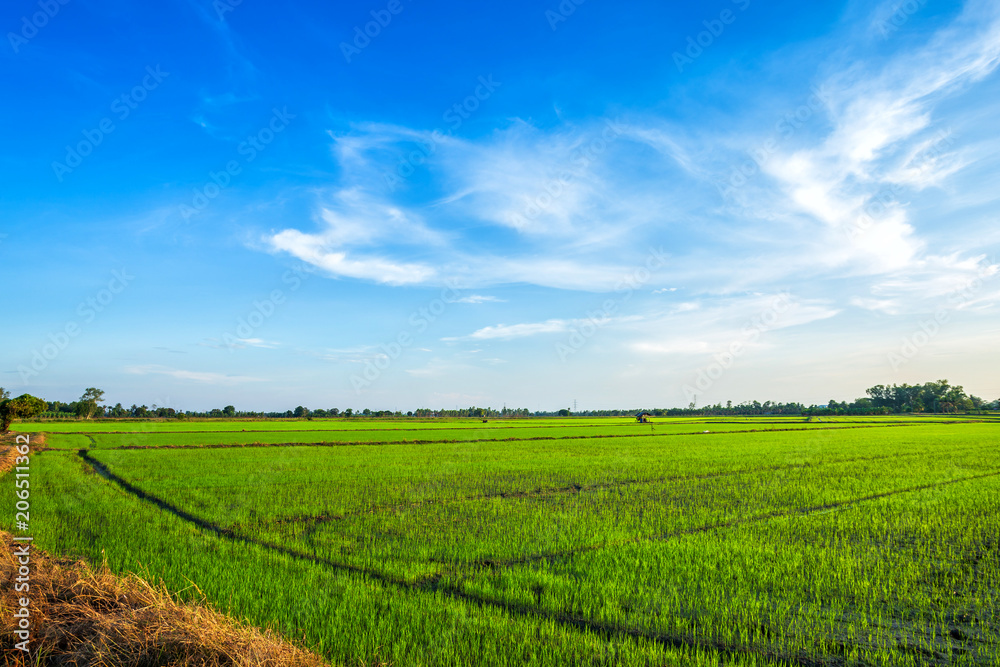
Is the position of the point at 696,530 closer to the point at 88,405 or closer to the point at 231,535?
the point at 231,535

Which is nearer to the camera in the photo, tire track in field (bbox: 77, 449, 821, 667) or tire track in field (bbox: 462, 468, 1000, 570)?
tire track in field (bbox: 77, 449, 821, 667)

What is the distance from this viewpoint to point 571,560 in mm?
7699

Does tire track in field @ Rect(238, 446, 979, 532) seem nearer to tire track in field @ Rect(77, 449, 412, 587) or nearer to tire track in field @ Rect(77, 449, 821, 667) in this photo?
tire track in field @ Rect(77, 449, 412, 587)

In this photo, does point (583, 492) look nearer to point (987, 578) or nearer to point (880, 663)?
point (987, 578)

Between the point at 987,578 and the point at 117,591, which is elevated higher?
the point at 117,591

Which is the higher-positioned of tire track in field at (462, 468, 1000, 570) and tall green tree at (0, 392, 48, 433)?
tall green tree at (0, 392, 48, 433)

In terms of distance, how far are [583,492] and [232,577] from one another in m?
9.79

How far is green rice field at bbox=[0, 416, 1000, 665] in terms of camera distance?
506cm

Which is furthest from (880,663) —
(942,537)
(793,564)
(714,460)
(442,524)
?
(714,460)

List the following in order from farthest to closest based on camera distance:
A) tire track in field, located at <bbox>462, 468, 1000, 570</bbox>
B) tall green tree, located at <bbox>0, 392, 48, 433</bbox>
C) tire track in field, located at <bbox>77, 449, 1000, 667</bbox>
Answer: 1. tall green tree, located at <bbox>0, 392, 48, 433</bbox>
2. tire track in field, located at <bbox>462, 468, 1000, 570</bbox>
3. tire track in field, located at <bbox>77, 449, 1000, 667</bbox>

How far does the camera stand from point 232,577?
6789mm

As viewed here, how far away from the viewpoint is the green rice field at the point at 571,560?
16.6ft

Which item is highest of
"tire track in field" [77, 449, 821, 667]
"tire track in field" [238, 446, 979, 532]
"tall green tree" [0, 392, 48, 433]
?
"tall green tree" [0, 392, 48, 433]

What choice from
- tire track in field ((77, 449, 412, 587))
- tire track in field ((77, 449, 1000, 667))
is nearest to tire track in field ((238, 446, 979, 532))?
tire track in field ((77, 449, 412, 587))
